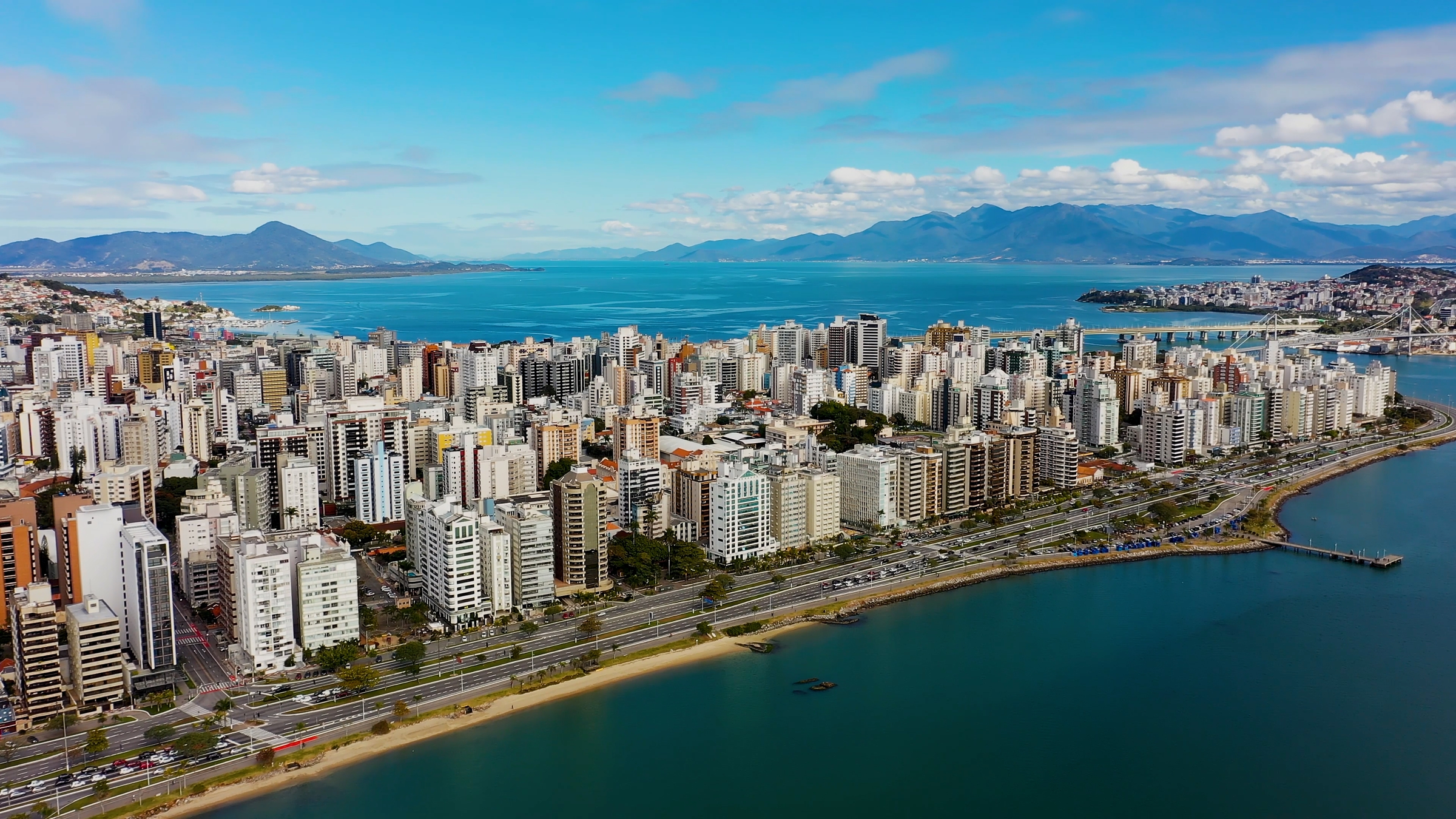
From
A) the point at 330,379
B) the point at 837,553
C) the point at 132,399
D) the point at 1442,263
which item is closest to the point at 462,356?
the point at 330,379

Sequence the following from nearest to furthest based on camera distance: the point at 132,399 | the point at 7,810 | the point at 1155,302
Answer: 1. the point at 7,810
2. the point at 132,399
3. the point at 1155,302

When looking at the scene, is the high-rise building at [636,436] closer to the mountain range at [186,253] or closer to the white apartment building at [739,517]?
the white apartment building at [739,517]

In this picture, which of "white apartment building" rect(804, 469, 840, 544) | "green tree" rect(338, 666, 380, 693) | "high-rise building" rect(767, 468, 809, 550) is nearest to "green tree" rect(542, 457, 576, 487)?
"high-rise building" rect(767, 468, 809, 550)

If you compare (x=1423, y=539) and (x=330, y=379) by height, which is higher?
(x=330, y=379)

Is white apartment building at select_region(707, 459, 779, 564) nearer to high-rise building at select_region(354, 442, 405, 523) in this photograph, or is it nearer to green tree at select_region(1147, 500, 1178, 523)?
high-rise building at select_region(354, 442, 405, 523)

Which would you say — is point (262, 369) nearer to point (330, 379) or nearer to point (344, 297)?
point (330, 379)

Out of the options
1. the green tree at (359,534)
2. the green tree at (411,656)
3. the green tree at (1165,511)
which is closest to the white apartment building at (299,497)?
the green tree at (359,534)
